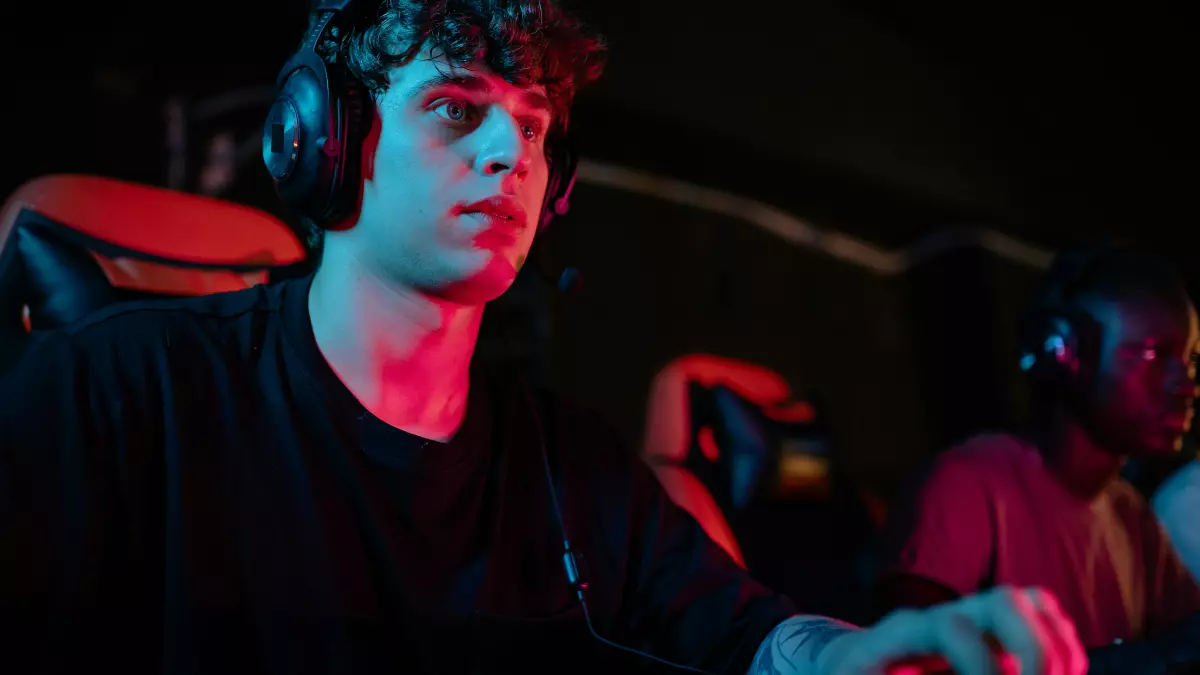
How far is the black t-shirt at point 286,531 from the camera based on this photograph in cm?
70

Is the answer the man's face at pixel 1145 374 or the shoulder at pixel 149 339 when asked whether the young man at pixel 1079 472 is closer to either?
the man's face at pixel 1145 374

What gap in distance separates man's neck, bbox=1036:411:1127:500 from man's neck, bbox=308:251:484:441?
3.38 feet

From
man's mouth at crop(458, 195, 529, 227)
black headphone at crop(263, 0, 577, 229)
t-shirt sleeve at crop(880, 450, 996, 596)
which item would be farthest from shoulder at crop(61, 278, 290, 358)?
t-shirt sleeve at crop(880, 450, 996, 596)

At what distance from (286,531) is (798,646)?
494 millimetres

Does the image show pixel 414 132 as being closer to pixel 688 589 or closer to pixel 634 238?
pixel 688 589

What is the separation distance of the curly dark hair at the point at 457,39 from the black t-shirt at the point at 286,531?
25 cm

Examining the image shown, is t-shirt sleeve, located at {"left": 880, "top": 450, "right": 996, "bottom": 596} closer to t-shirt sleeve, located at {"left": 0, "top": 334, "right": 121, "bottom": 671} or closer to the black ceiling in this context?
t-shirt sleeve, located at {"left": 0, "top": 334, "right": 121, "bottom": 671}

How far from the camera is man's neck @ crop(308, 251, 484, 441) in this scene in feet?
2.86

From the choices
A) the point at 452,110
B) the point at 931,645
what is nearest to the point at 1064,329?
the point at 931,645

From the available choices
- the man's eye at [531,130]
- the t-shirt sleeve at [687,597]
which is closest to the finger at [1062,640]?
the t-shirt sleeve at [687,597]

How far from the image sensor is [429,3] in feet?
2.93

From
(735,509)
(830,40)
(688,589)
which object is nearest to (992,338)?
(830,40)

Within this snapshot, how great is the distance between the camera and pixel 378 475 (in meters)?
0.85

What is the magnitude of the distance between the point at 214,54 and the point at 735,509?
1.53 metres
